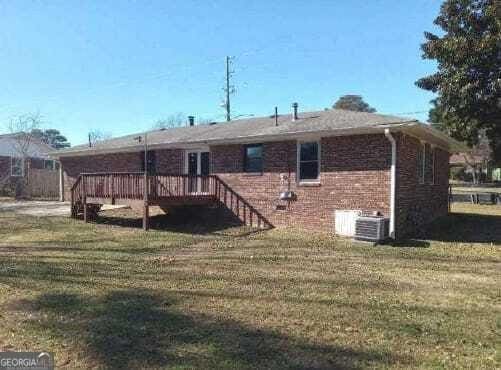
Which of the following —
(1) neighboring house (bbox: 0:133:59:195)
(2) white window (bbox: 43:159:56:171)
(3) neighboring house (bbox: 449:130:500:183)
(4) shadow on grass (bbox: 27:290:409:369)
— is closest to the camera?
(4) shadow on grass (bbox: 27:290:409:369)

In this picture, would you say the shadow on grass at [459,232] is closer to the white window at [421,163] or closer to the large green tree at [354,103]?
the white window at [421,163]

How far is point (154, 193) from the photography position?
1400cm

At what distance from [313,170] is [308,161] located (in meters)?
0.32

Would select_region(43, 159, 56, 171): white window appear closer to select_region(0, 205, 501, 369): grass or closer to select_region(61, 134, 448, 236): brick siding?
select_region(61, 134, 448, 236): brick siding

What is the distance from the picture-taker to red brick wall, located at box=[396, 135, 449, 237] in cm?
1238

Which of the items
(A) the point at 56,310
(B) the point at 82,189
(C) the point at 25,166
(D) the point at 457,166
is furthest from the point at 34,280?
(D) the point at 457,166

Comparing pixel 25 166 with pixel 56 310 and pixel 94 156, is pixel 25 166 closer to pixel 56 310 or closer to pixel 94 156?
pixel 94 156

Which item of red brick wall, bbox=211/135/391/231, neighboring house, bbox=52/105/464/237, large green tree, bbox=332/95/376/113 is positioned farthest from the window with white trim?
large green tree, bbox=332/95/376/113

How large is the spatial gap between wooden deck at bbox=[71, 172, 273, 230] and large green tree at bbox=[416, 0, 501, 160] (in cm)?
706

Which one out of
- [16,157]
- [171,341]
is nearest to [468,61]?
[171,341]

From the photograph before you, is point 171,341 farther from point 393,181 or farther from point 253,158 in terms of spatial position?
point 253,158

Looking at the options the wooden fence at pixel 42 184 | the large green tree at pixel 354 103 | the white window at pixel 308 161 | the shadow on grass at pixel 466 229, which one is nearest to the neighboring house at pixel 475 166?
the large green tree at pixel 354 103

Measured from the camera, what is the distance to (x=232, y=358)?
4.19m

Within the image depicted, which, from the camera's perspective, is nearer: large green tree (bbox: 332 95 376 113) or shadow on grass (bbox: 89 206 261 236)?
shadow on grass (bbox: 89 206 261 236)
